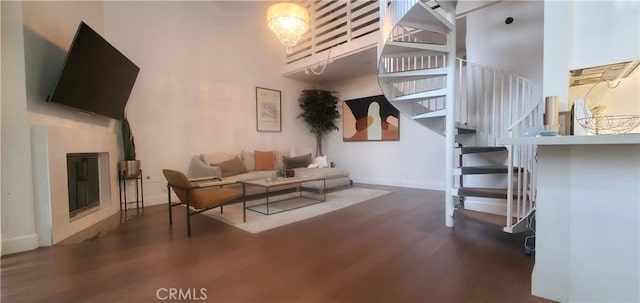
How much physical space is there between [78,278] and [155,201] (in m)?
2.57

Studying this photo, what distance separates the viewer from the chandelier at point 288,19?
350 cm

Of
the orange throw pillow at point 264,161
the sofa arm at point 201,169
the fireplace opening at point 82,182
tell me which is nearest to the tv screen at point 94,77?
the fireplace opening at point 82,182

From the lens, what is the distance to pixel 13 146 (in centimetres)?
223

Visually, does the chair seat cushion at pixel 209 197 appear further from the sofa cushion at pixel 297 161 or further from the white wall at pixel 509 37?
the white wall at pixel 509 37

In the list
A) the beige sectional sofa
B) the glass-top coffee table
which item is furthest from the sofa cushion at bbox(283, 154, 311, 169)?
the glass-top coffee table

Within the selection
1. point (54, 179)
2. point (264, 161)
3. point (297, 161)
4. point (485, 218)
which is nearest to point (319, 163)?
point (297, 161)

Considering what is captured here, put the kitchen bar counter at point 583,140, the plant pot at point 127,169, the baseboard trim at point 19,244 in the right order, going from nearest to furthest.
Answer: the kitchen bar counter at point 583,140, the baseboard trim at point 19,244, the plant pot at point 127,169

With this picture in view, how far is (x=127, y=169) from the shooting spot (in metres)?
3.66

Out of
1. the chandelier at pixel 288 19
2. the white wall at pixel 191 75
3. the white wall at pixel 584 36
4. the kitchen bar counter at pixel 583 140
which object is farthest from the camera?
the white wall at pixel 191 75

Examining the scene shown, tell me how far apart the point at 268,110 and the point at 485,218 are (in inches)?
183

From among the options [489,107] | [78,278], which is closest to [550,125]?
[489,107]

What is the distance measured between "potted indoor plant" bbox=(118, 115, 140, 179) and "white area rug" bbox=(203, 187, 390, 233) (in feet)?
4.20

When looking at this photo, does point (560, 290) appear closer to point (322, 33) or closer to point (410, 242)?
point (410, 242)

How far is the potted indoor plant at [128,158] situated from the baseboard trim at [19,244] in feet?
4.72
